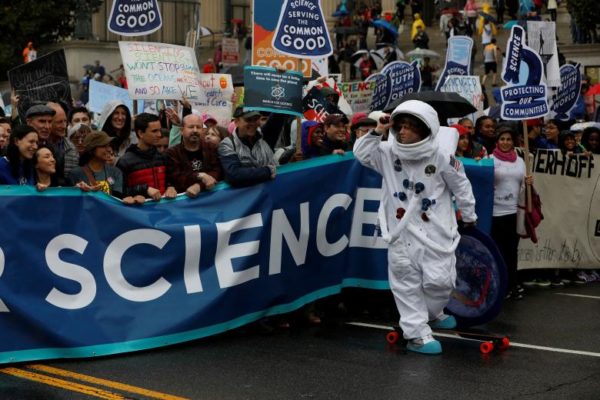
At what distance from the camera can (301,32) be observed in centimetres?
1184

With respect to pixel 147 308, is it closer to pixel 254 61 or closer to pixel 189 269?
pixel 189 269

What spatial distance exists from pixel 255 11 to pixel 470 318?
4780mm

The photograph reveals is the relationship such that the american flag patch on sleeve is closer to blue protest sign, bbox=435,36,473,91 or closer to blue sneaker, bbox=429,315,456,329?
blue sneaker, bbox=429,315,456,329

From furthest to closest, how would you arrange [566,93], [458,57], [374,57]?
[374,57], [458,57], [566,93]

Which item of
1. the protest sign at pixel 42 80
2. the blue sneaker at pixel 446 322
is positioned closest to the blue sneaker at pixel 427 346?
the blue sneaker at pixel 446 322

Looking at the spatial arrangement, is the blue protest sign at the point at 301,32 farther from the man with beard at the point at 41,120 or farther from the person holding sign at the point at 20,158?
the person holding sign at the point at 20,158

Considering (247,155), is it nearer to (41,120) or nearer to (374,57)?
(41,120)

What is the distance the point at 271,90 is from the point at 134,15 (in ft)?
13.1

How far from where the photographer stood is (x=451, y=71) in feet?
57.8

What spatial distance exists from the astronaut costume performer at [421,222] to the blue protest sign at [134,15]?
5.63m

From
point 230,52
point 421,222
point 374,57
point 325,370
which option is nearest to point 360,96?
point 421,222

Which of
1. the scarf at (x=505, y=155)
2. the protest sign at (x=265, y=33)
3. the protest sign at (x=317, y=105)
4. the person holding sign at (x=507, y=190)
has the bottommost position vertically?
the person holding sign at (x=507, y=190)

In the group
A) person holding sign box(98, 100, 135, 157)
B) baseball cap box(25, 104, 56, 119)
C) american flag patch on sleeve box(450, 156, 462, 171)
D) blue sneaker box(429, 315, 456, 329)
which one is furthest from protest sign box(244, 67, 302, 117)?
blue sneaker box(429, 315, 456, 329)

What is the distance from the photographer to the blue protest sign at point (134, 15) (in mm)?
14359
